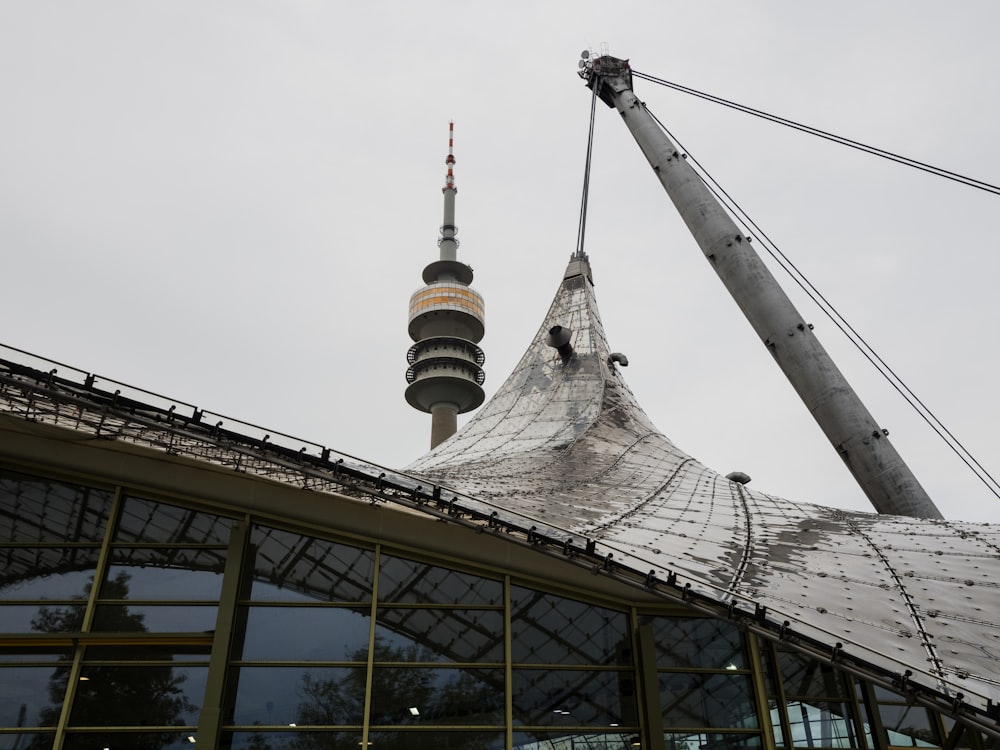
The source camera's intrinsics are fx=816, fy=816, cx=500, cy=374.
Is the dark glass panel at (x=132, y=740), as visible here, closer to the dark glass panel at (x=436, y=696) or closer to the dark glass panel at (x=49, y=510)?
the dark glass panel at (x=436, y=696)

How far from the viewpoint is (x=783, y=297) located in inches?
750

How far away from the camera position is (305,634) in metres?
10.4

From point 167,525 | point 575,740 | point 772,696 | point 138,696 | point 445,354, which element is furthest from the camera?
point 445,354

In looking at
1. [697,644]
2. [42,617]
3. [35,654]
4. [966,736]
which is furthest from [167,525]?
[966,736]

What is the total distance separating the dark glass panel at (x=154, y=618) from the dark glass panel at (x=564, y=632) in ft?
12.9

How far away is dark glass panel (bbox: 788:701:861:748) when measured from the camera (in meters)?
10.3

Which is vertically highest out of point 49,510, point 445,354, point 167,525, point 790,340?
point 445,354

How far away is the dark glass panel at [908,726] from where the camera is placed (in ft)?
34.6

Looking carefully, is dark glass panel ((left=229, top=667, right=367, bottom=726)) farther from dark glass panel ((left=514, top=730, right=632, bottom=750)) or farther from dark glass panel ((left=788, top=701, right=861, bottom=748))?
dark glass panel ((left=788, top=701, right=861, bottom=748))

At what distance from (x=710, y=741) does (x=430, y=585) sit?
160 inches

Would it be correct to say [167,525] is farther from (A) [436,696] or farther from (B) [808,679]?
(B) [808,679]

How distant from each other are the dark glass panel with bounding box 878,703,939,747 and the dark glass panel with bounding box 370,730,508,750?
5.02 metres

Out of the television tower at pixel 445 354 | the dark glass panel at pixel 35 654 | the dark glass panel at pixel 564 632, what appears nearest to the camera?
the dark glass panel at pixel 35 654

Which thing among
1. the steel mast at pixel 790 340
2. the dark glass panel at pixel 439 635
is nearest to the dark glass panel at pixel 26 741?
the dark glass panel at pixel 439 635
